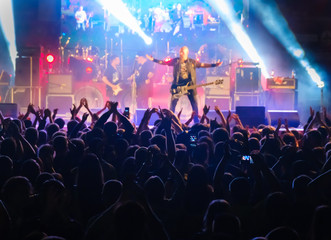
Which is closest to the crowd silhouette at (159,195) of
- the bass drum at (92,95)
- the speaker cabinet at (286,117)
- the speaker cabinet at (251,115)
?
the speaker cabinet at (251,115)

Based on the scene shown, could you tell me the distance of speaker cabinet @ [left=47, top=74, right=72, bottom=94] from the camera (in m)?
12.4

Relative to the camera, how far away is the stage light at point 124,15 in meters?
16.2

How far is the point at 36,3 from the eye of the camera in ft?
42.4

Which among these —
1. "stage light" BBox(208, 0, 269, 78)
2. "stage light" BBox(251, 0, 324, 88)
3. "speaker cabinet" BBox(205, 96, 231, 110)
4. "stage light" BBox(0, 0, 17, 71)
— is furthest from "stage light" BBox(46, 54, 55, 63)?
"stage light" BBox(251, 0, 324, 88)

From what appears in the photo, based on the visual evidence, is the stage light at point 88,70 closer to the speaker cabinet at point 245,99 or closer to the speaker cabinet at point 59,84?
the speaker cabinet at point 59,84

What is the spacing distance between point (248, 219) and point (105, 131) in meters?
2.40

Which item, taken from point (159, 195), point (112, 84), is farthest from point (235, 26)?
point (159, 195)

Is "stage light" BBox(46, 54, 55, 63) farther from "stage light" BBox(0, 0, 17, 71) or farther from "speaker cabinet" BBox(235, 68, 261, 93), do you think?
"speaker cabinet" BBox(235, 68, 261, 93)

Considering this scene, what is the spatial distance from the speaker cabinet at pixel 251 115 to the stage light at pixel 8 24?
1066 cm

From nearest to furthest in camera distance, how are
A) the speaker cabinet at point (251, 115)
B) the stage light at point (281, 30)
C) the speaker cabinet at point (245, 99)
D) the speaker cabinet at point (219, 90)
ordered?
1. the speaker cabinet at point (251, 115)
2. the speaker cabinet at point (245, 99)
3. the speaker cabinet at point (219, 90)
4. the stage light at point (281, 30)

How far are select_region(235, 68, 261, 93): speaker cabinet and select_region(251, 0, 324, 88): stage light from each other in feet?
13.9

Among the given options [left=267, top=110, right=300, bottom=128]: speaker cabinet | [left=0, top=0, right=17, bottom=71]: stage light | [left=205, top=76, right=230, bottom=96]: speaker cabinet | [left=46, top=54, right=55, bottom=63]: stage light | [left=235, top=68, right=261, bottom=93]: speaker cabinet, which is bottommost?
[left=267, top=110, right=300, bottom=128]: speaker cabinet

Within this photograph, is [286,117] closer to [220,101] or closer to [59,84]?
[220,101]

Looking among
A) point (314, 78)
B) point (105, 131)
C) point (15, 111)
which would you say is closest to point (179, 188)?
point (105, 131)
